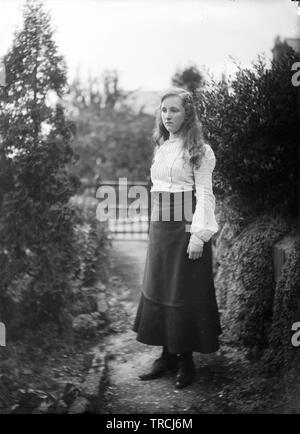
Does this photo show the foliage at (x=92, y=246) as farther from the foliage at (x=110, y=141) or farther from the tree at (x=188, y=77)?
the foliage at (x=110, y=141)

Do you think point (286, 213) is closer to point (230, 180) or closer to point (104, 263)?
point (230, 180)

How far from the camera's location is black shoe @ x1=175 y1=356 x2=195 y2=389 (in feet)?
12.9

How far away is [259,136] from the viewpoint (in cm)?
414

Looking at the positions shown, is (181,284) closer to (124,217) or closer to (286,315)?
(286,315)

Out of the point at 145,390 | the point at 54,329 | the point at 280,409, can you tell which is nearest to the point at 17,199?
the point at 54,329

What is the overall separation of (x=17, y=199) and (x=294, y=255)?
2.28m

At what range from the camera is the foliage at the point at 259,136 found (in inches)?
159

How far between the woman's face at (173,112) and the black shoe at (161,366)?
1.86 meters

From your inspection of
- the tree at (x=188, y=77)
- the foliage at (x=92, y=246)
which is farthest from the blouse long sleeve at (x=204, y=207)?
the tree at (x=188, y=77)

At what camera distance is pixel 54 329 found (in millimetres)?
4598

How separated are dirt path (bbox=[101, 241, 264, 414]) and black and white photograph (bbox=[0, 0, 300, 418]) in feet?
0.05

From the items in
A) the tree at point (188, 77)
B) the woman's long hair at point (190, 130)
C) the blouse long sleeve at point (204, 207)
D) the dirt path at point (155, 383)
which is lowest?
the dirt path at point (155, 383)

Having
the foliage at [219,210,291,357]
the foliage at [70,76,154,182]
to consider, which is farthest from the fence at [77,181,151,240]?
the foliage at [219,210,291,357]

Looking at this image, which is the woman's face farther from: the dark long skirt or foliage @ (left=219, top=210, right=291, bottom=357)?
foliage @ (left=219, top=210, right=291, bottom=357)
